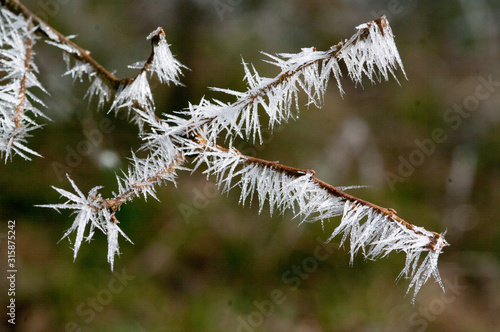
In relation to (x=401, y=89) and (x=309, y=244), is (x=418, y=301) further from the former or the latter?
(x=401, y=89)

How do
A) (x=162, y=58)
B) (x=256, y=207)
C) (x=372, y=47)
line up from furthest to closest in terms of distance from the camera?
(x=256, y=207) < (x=162, y=58) < (x=372, y=47)

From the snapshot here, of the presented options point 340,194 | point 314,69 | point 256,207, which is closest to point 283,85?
point 314,69

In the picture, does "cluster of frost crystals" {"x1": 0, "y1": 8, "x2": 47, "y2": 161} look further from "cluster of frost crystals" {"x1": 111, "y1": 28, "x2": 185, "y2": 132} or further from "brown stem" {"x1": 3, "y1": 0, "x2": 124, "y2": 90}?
"cluster of frost crystals" {"x1": 111, "y1": 28, "x2": 185, "y2": 132}

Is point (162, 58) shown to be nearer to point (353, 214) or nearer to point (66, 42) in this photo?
point (66, 42)

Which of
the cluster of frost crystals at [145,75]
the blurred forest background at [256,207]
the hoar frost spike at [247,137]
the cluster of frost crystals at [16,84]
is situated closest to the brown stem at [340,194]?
the hoar frost spike at [247,137]

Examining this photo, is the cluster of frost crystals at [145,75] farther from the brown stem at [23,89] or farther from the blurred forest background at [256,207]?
the blurred forest background at [256,207]

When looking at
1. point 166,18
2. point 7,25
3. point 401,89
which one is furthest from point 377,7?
point 7,25

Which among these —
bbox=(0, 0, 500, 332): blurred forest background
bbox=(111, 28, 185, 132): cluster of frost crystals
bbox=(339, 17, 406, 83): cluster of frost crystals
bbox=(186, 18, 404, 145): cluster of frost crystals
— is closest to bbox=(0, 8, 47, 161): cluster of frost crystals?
bbox=(111, 28, 185, 132): cluster of frost crystals

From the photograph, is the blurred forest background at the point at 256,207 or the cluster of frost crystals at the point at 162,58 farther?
the blurred forest background at the point at 256,207
